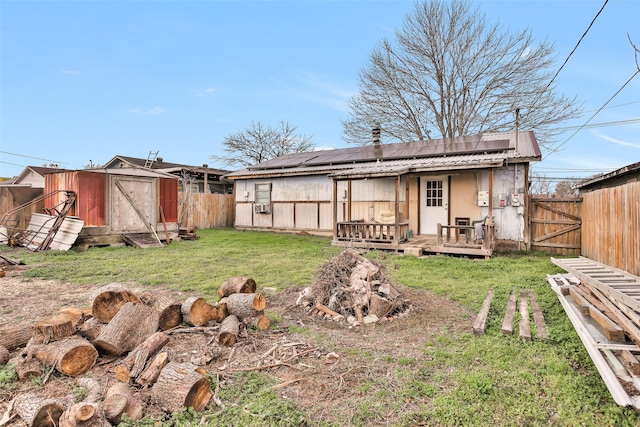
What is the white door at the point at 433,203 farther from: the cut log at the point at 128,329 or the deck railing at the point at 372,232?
the cut log at the point at 128,329

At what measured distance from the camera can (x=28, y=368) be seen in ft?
9.27

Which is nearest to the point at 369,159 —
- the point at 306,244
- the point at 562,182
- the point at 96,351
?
the point at 306,244

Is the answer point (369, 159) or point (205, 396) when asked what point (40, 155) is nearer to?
point (369, 159)

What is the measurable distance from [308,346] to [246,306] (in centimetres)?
98

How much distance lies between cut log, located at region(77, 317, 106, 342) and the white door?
10.0 meters

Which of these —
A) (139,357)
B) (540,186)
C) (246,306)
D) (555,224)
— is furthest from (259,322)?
(540,186)

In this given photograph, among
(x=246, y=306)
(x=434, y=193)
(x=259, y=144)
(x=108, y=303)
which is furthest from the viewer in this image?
(x=259, y=144)

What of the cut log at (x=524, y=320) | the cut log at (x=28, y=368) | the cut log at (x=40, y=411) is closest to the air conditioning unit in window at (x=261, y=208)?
the cut log at (x=524, y=320)

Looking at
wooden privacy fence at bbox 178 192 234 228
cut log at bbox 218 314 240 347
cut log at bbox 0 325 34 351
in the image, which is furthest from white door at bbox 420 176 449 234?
wooden privacy fence at bbox 178 192 234 228

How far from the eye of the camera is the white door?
11250mm

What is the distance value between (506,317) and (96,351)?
4.56m

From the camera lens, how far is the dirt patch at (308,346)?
106 inches

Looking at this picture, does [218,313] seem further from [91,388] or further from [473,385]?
[473,385]

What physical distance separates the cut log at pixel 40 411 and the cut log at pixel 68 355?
0.55 metres
